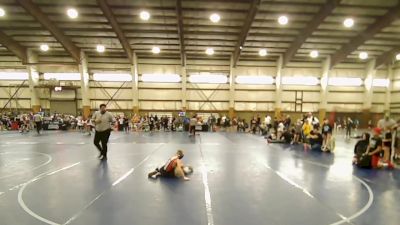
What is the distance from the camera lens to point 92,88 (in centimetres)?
2853

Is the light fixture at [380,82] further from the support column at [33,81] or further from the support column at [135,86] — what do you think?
the support column at [33,81]

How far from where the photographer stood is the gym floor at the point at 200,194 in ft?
14.1

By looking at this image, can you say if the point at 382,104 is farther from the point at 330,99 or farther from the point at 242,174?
the point at 242,174

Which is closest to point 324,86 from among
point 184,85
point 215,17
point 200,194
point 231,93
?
point 231,93

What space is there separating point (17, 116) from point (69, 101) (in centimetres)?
486

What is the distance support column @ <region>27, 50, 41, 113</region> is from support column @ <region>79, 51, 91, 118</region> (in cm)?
482

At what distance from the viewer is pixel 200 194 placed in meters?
5.49

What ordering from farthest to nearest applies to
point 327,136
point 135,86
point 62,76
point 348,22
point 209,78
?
point 209,78, point 62,76, point 135,86, point 348,22, point 327,136

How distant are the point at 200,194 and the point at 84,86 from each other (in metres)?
24.7

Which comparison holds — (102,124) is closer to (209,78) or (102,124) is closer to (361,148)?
(361,148)

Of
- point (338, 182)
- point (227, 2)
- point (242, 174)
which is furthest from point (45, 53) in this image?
point (338, 182)

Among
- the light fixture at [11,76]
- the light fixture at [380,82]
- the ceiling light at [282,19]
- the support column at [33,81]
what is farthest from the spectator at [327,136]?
the light fixture at [11,76]

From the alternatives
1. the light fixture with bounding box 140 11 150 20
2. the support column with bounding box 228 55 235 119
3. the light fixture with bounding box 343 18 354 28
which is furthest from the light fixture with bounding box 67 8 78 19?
the light fixture with bounding box 343 18 354 28

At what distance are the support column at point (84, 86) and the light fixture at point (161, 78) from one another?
5608mm
